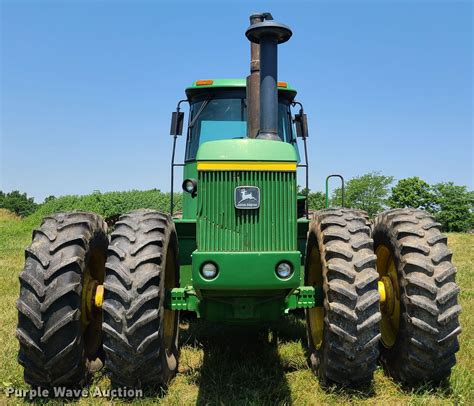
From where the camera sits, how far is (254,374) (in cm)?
466

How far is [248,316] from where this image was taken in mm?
4137

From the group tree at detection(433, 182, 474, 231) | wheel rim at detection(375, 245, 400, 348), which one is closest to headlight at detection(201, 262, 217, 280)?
wheel rim at detection(375, 245, 400, 348)

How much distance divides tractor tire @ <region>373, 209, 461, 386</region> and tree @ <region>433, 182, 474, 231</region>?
48.9m

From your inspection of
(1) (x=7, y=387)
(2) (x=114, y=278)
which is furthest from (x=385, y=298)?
(1) (x=7, y=387)

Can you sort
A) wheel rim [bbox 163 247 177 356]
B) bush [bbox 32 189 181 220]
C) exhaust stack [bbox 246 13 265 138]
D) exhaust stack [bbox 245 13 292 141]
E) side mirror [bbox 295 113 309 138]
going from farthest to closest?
bush [bbox 32 189 181 220] < side mirror [bbox 295 113 309 138] < exhaust stack [bbox 246 13 265 138] < exhaust stack [bbox 245 13 292 141] < wheel rim [bbox 163 247 177 356]

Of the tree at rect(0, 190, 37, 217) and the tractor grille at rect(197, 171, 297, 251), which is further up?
the tree at rect(0, 190, 37, 217)

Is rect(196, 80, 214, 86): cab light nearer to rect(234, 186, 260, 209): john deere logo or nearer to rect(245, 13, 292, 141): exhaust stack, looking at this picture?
rect(245, 13, 292, 141): exhaust stack

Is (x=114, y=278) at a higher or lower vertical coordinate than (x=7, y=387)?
higher

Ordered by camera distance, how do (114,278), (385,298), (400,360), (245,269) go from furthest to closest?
(385,298) < (400,360) < (114,278) < (245,269)

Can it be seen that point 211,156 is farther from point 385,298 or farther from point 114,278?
point 385,298

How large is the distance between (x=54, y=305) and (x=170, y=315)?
139cm

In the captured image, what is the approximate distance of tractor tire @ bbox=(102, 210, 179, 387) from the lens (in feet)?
12.9

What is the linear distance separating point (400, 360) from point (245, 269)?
175cm

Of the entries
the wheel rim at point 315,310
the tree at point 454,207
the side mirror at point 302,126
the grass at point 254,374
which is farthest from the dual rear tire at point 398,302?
the tree at point 454,207
